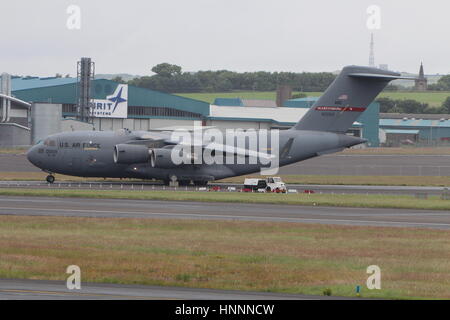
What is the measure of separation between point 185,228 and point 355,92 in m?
26.5

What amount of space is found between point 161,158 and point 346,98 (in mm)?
13405

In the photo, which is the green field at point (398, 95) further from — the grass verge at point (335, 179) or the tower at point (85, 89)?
→ the grass verge at point (335, 179)

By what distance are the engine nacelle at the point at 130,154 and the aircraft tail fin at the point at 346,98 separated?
11574 mm

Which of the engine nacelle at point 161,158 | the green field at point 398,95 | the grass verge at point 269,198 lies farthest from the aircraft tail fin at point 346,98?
the green field at point 398,95

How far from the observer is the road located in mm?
72125

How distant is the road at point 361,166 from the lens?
7212 centimetres

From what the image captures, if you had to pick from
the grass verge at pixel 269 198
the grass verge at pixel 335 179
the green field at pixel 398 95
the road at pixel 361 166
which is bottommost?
the grass verge at pixel 269 198

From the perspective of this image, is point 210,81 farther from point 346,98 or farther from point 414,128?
point 346,98

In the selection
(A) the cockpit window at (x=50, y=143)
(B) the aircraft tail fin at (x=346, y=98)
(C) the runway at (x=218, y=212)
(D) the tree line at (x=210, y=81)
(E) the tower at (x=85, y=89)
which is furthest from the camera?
(D) the tree line at (x=210, y=81)

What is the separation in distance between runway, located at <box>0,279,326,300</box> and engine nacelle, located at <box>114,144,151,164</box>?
32.9 meters

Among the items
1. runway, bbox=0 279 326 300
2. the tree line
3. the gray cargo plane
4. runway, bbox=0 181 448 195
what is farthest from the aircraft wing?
the tree line

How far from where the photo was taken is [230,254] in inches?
1014

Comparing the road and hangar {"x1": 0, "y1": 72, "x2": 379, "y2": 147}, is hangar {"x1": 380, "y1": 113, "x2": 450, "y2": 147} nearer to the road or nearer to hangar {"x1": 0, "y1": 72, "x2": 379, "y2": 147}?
hangar {"x1": 0, "y1": 72, "x2": 379, "y2": 147}
